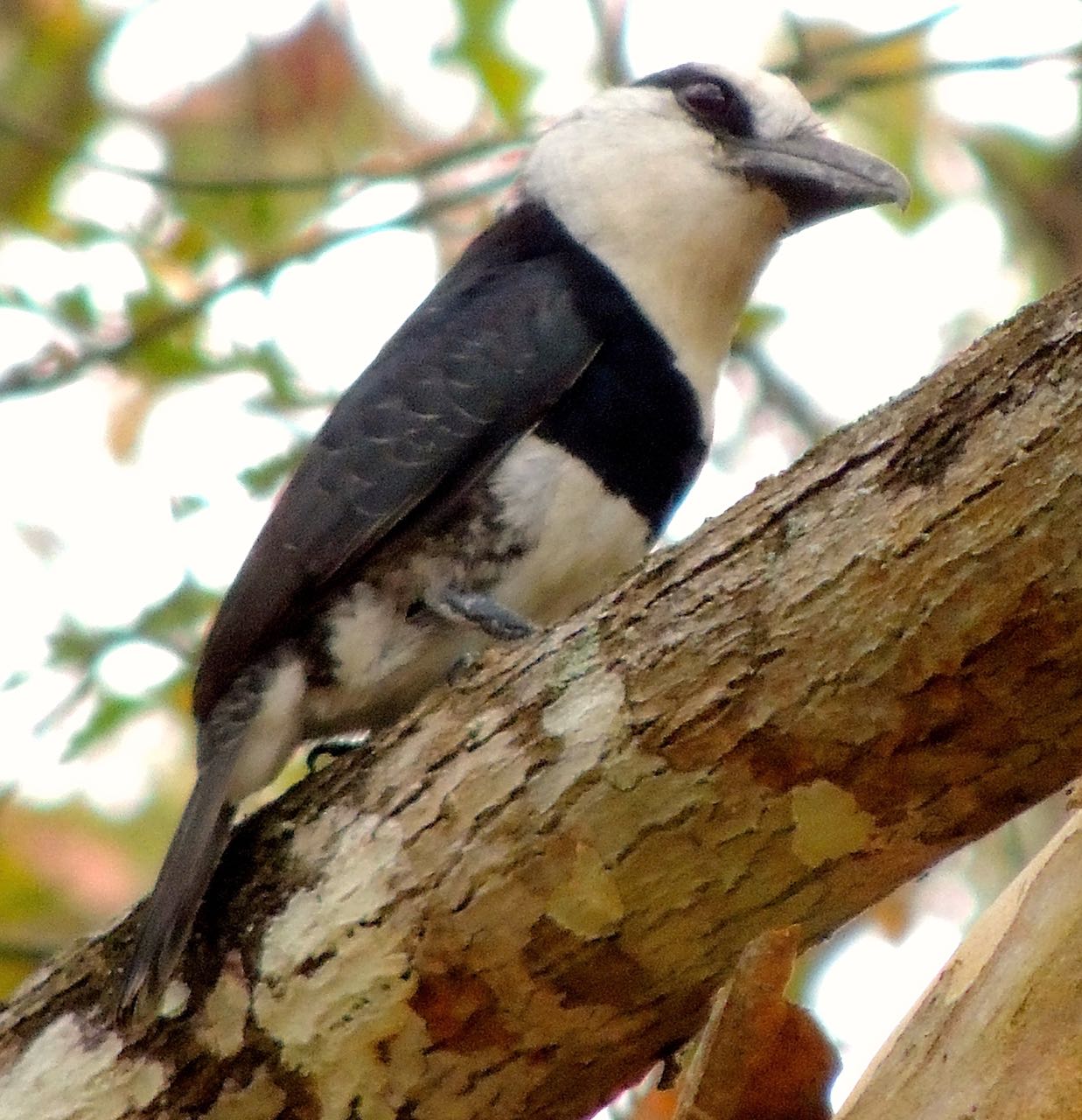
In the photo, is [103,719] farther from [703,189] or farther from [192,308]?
[703,189]

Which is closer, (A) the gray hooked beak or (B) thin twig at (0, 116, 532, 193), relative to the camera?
(A) the gray hooked beak

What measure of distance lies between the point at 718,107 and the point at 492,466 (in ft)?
3.20

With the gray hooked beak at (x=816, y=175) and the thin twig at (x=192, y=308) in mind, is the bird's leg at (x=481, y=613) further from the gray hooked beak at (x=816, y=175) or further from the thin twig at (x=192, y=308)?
the thin twig at (x=192, y=308)

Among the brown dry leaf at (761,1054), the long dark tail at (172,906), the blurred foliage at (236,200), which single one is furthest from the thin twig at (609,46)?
the brown dry leaf at (761,1054)

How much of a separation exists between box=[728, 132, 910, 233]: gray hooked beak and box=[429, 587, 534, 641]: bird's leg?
37.6 inches

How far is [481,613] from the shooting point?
2.75 m

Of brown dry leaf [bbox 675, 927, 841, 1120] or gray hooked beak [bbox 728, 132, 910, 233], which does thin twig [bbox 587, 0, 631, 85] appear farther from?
brown dry leaf [bbox 675, 927, 841, 1120]

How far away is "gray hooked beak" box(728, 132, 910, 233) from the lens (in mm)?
3203

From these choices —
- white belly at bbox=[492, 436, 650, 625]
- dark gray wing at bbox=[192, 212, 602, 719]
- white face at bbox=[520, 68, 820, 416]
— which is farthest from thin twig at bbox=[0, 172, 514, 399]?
white belly at bbox=[492, 436, 650, 625]

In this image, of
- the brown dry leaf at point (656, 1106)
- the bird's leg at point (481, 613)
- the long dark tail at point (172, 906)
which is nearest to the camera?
the long dark tail at point (172, 906)

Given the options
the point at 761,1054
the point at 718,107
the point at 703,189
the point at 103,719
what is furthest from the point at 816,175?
the point at 761,1054

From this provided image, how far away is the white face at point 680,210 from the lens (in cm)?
321

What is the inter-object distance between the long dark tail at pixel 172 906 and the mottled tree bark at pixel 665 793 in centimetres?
4

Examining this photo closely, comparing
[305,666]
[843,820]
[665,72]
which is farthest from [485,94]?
[843,820]
